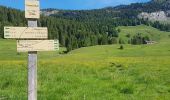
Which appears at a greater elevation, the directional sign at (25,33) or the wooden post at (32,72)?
the directional sign at (25,33)

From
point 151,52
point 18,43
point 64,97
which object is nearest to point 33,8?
point 18,43

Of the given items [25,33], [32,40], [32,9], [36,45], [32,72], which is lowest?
[32,72]

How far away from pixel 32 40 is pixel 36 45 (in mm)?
175

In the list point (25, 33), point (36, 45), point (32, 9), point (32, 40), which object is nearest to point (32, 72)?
point (36, 45)

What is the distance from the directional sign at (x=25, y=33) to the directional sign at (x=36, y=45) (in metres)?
0.14

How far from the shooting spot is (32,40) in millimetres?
12039

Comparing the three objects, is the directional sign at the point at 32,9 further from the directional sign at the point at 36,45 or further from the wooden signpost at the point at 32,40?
the directional sign at the point at 36,45

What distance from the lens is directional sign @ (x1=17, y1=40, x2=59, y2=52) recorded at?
1186 centimetres

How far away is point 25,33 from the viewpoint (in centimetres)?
1191

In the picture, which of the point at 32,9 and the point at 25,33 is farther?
the point at 32,9

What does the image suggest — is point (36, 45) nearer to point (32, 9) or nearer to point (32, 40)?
point (32, 40)

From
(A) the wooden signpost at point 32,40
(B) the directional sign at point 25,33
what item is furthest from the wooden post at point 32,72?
(B) the directional sign at point 25,33

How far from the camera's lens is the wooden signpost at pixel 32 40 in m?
11.9

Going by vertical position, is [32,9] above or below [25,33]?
above
